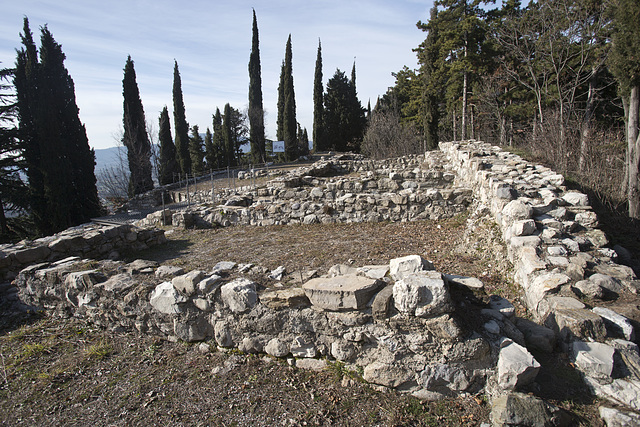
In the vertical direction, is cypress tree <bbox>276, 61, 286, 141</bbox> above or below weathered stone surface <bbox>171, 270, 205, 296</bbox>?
above

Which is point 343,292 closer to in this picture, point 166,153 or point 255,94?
point 166,153

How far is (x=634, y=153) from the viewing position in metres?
8.91

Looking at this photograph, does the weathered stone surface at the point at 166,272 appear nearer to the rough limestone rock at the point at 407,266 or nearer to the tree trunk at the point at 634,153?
the rough limestone rock at the point at 407,266

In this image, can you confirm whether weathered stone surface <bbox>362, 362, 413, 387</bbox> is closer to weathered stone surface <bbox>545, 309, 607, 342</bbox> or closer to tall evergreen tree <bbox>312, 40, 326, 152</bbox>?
weathered stone surface <bbox>545, 309, 607, 342</bbox>

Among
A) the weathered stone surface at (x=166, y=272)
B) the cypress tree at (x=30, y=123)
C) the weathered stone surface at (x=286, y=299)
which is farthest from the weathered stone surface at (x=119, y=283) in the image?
the cypress tree at (x=30, y=123)

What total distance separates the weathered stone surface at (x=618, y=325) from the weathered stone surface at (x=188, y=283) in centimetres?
372

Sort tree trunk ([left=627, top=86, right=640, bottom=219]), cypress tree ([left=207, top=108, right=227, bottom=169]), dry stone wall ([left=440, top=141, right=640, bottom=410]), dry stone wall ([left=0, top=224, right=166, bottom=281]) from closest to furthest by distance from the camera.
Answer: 1. dry stone wall ([left=440, top=141, right=640, bottom=410])
2. dry stone wall ([left=0, top=224, right=166, bottom=281])
3. tree trunk ([left=627, top=86, right=640, bottom=219])
4. cypress tree ([left=207, top=108, right=227, bottom=169])

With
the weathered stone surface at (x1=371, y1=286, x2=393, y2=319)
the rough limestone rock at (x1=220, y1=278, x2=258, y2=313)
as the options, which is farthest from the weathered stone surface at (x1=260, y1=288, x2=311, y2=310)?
the weathered stone surface at (x1=371, y1=286, x2=393, y2=319)

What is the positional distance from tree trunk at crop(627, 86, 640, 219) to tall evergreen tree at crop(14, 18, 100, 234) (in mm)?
25683

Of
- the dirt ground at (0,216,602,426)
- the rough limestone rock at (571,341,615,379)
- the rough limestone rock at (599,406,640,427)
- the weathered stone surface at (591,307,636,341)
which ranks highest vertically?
the weathered stone surface at (591,307,636,341)

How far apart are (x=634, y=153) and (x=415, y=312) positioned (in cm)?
962

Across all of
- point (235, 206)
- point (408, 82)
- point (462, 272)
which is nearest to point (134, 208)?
point (235, 206)

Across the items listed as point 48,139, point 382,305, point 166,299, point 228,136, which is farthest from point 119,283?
point 228,136

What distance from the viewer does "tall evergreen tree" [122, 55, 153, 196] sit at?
2841 centimetres
